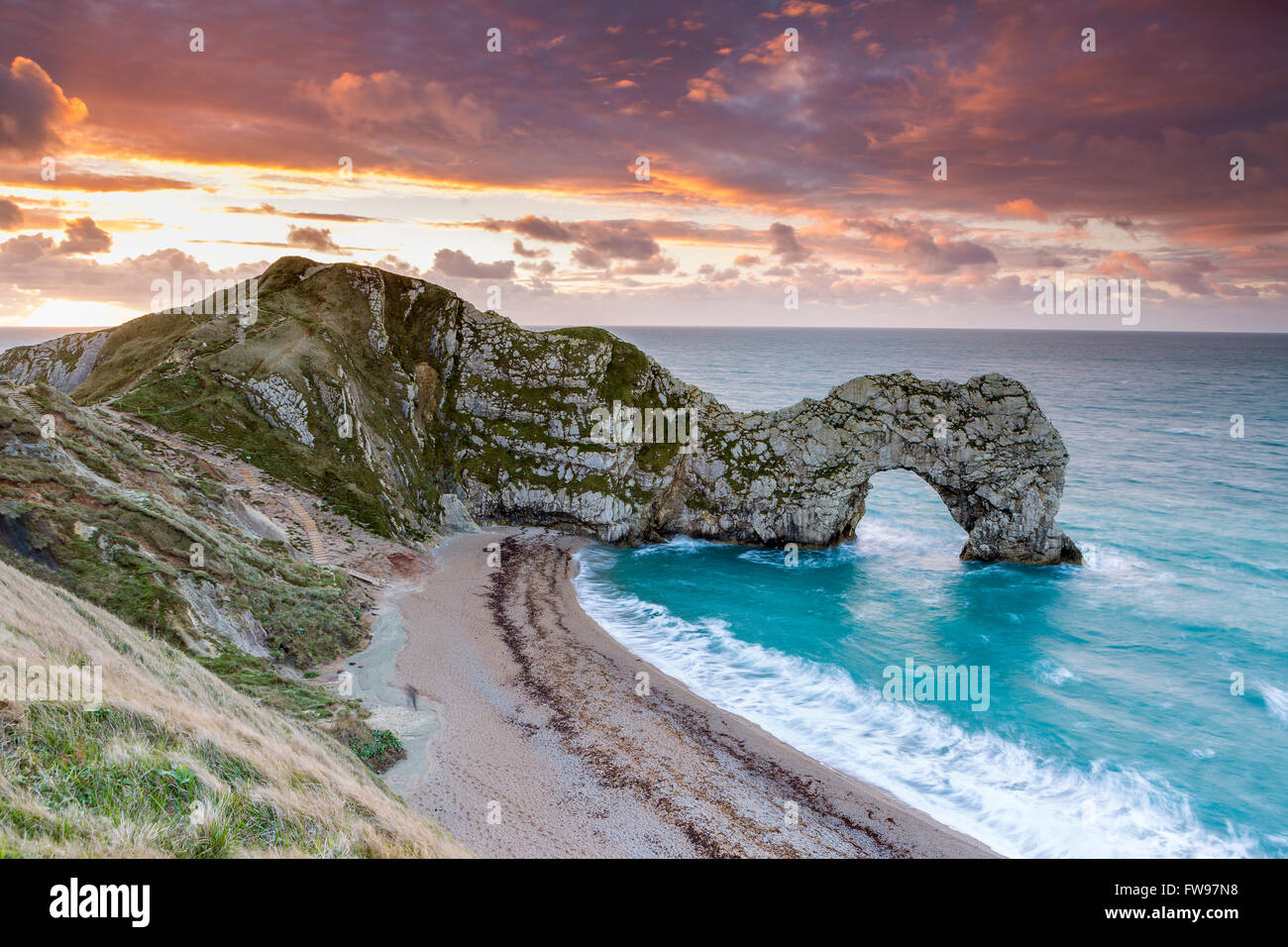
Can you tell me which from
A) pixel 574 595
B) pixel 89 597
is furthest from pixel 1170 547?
pixel 89 597

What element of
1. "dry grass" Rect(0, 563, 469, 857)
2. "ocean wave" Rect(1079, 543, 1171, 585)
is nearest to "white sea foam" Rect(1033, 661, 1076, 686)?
"ocean wave" Rect(1079, 543, 1171, 585)

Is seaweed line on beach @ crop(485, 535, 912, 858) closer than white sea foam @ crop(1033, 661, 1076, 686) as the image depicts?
Yes

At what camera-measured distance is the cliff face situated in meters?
43.7

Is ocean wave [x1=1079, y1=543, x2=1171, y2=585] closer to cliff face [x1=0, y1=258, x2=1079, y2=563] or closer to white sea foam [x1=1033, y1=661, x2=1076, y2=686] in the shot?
cliff face [x1=0, y1=258, x2=1079, y2=563]

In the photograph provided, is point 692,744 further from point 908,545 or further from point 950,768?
point 908,545

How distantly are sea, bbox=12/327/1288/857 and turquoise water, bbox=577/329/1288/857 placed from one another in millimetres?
114

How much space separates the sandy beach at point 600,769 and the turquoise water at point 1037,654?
2.38 metres

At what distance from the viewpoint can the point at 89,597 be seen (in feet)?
64.2

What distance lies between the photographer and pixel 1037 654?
33.2 metres

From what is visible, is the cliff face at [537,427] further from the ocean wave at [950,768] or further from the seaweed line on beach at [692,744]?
the ocean wave at [950,768]

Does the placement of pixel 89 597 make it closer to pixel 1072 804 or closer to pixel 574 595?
pixel 574 595

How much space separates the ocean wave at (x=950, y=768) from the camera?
806 inches

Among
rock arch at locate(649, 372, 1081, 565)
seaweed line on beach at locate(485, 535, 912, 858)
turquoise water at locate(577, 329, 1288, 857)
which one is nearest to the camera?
seaweed line on beach at locate(485, 535, 912, 858)

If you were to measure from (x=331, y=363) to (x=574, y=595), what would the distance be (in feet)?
84.7
